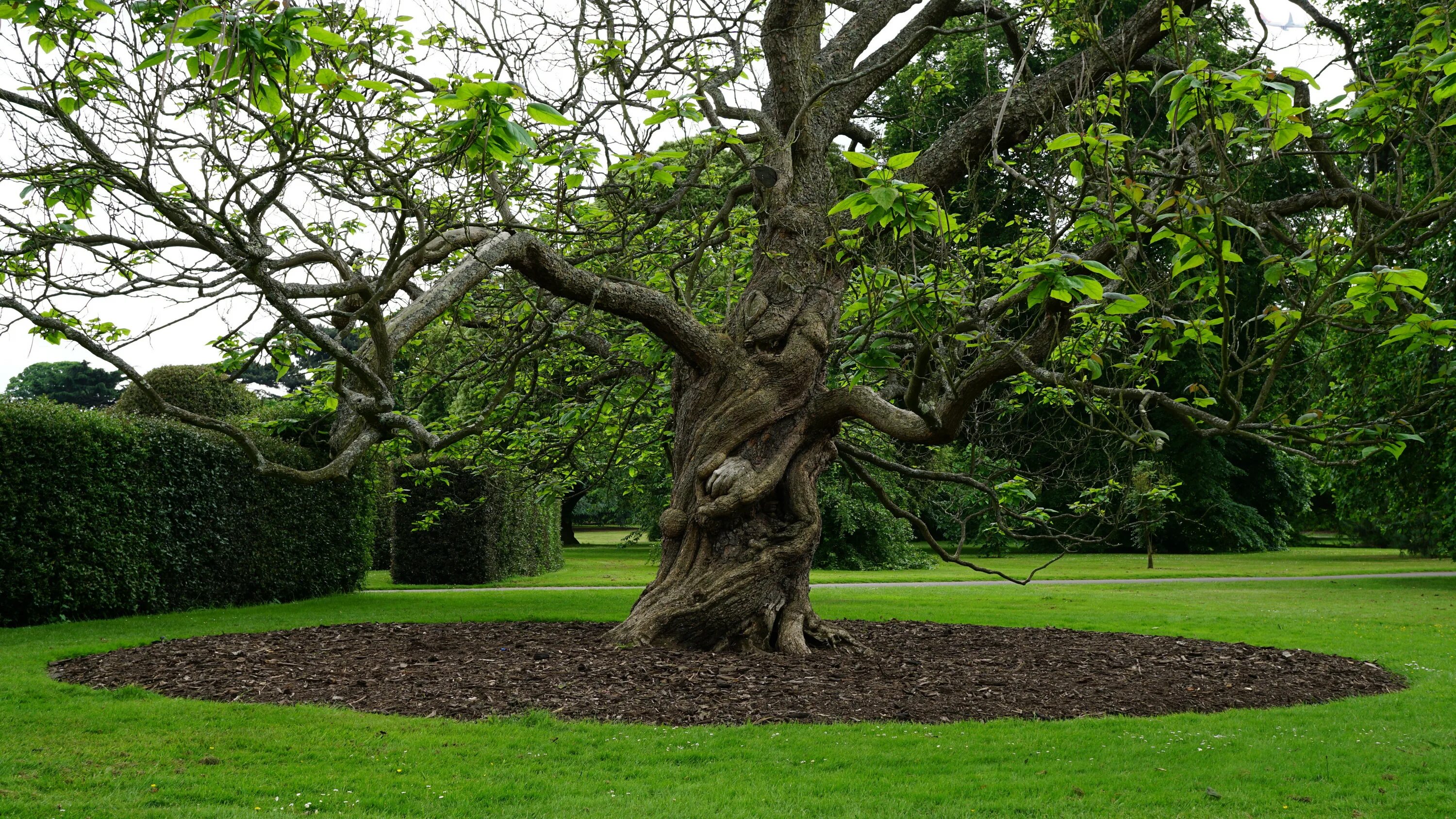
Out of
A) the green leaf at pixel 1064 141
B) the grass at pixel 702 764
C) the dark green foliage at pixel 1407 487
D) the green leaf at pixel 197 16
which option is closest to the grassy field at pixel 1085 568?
the dark green foliage at pixel 1407 487

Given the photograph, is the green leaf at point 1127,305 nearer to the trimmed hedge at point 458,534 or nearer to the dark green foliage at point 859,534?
the trimmed hedge at point 458,534

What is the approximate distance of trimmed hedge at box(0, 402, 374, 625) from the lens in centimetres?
1134

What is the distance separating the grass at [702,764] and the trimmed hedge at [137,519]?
4.09m

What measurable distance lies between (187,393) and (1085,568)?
21691 mm

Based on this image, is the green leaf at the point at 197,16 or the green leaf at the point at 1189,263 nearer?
the green leaf at the point at 197,16

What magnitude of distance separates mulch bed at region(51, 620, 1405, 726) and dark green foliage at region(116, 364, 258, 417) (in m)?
8.13

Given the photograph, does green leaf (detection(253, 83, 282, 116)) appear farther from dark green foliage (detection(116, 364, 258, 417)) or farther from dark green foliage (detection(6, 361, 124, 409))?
dark green foliage (detection(6, 361, 124, 409))

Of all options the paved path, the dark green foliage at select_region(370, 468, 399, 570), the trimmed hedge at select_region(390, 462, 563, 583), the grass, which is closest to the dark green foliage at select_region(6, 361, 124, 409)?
the dark green foliage at select_region(370, 468, 399, 570)

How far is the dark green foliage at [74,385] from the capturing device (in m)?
43.3

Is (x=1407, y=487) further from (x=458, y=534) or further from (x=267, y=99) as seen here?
(x=267, y=99)

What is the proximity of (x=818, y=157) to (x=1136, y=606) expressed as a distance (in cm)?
986

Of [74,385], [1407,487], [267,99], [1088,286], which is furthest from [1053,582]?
[74,385]

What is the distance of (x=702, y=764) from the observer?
550cm

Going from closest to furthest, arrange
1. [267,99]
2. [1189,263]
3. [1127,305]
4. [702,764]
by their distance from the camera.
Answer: [267,99] < [1127,305] < [1189,263] < [702,764]
